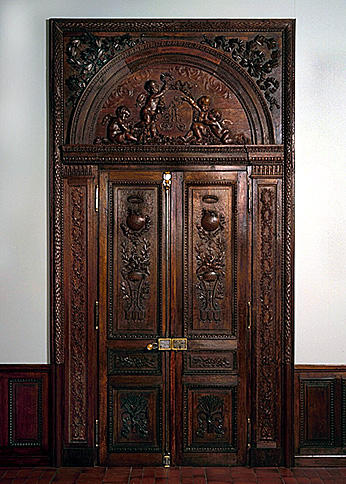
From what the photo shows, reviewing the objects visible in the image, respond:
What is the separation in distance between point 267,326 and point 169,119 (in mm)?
1643

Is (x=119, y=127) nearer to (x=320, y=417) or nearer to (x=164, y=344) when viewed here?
(x=164, y=344)

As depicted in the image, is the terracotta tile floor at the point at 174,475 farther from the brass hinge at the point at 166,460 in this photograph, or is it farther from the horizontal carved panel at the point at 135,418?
the horizontal carved panel at the point at 135,418

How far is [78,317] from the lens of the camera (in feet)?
16.0

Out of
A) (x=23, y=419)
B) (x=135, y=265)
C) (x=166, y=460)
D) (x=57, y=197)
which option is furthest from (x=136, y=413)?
(x=57, y=197)

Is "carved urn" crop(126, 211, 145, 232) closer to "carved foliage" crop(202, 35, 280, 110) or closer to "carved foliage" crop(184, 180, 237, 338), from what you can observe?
"carved foliage" crop(184, 180, 237, 338)

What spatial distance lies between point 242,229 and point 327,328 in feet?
3.06

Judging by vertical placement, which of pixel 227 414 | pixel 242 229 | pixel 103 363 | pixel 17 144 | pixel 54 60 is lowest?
pixel 227 414

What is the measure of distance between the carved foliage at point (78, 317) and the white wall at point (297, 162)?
200 mm

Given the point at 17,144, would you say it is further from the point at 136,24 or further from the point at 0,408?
the point at 0,408

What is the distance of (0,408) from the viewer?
4852mm

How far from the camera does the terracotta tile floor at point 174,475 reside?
459 centimetres

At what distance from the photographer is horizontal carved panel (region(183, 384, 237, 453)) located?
16.0ft

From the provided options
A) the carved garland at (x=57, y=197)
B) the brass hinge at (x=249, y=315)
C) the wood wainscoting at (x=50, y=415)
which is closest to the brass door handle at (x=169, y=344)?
the brass hinge at (x=249, y=315)

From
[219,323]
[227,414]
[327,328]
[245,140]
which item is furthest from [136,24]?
[227,414]
